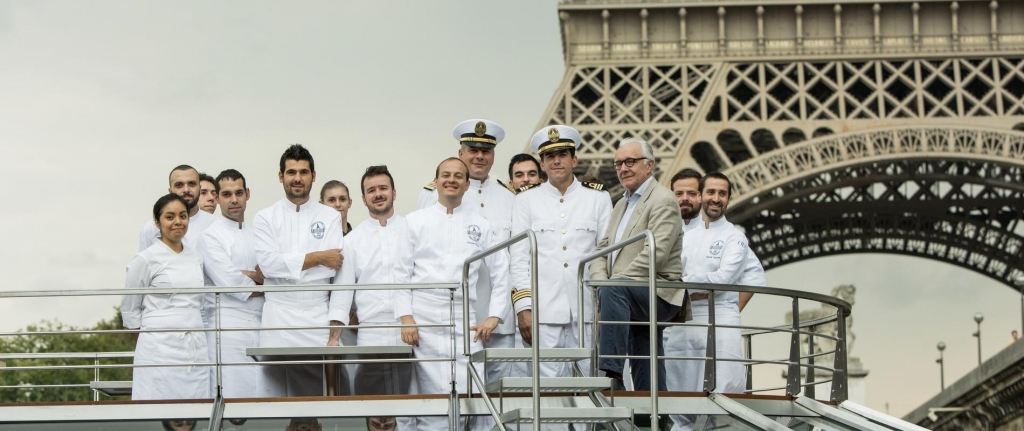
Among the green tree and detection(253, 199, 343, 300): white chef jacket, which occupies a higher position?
detection(253, 199, 343, 300): white chef jacket

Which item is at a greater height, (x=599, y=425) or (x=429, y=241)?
(x=429, y=241)

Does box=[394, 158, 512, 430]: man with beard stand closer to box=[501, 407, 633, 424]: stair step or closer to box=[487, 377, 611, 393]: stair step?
box=[487, 377, 611, 393]: stair step

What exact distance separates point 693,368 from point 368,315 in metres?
2.38

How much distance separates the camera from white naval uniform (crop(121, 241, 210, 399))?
10625mm

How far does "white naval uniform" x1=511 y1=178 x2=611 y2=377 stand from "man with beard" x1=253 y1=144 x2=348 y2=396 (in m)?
1.41

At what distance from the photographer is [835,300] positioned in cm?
1102

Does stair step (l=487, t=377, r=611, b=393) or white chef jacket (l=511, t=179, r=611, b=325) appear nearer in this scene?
stair step (l=487, t=377, r=611, b=393)

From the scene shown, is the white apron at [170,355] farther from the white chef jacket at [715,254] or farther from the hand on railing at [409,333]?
the white chef jacket at [715,254]

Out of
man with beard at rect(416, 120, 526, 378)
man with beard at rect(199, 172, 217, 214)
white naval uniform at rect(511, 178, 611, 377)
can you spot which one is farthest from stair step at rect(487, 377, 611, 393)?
man with beard at rect(199, 172, 217, 214)

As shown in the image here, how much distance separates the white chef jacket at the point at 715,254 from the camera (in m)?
11.5

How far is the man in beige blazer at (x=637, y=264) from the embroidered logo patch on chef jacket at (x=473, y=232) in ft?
2.87

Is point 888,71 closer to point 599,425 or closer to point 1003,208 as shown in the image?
point 1003,208

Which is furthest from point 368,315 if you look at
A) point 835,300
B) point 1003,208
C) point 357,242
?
point 1003,208

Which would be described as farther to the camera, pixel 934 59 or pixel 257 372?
pixel 934 59
